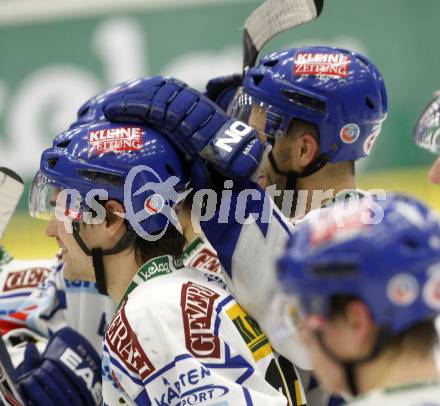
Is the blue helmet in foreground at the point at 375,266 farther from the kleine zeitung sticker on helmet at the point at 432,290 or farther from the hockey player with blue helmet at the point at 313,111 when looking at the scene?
the hockey player with blue helmet at the point at 313,111

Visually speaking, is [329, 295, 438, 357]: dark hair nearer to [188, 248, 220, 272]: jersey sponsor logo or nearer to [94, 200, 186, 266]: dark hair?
[94, 200, 186, 266]: dark hair

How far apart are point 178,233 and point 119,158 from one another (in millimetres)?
295

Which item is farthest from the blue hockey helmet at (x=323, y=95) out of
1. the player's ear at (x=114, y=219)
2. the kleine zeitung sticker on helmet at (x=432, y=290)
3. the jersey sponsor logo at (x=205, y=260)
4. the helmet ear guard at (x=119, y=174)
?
the kleine zeitung sticker on helmet at (x=432, y=290)

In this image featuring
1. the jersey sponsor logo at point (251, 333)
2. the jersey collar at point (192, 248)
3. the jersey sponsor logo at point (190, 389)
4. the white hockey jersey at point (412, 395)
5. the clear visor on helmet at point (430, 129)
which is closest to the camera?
the white hockey jersey at point (412, 395)

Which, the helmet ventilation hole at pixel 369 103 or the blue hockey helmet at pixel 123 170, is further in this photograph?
the helmet ventilation hole at pixel 369 103

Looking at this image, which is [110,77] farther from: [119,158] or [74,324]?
[119,158]

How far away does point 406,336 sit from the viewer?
5.76ft

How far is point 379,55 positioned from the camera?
8.25m

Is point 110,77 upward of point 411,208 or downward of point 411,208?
downward

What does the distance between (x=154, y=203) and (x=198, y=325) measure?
40 centimetres

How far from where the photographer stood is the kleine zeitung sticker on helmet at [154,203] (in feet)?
9.16

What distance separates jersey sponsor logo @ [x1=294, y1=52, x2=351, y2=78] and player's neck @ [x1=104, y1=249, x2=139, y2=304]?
89cm

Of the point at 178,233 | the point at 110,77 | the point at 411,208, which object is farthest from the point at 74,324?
the point at 110,77

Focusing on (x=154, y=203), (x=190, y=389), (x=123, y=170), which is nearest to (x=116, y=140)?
(x=123, y=170)
